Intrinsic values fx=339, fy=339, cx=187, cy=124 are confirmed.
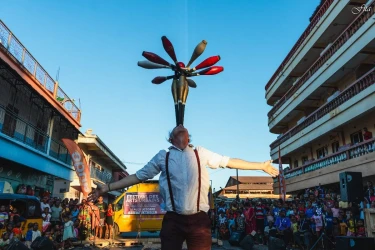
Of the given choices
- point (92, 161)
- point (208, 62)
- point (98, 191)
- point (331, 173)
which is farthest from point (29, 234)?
point (92, 161)

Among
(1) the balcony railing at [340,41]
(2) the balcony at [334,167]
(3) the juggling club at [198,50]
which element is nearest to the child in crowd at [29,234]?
(3) the juggling club at [198,50]

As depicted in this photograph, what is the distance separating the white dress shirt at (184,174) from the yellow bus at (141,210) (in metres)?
10.3

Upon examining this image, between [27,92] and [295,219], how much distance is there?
12.9 m

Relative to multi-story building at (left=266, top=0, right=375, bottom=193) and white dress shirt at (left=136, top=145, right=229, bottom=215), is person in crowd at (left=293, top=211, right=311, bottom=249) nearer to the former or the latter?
multi-story building at (left=266, top=0, right=375, bottom=193)

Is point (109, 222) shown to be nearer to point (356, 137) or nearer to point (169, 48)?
point (169, 48)

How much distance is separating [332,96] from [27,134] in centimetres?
1657

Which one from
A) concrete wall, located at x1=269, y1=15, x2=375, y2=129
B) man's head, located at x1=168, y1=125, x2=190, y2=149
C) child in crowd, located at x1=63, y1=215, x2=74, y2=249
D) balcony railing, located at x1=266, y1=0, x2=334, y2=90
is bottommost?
child in crowd, located at x1=63, y1=215, x2=74, y2=249

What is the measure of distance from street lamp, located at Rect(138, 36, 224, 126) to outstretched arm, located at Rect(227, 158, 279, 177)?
146 inches

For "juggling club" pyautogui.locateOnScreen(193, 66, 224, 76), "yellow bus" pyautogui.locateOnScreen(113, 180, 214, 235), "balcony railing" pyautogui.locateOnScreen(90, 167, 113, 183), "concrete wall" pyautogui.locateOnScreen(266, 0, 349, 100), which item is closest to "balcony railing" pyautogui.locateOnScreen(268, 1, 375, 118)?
"concrete wall" pyautogui.locateOnScreen(266, 0, 349, 100)

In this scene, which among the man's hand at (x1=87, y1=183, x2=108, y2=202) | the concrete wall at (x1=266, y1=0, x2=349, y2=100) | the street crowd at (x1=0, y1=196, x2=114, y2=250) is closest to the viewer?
the man's hand at (x1=87, y1=183, x2=108, y2=202)

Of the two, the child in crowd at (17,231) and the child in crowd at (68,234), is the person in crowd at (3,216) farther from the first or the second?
the child in crowd at (68,234)

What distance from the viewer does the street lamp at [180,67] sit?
287 inches

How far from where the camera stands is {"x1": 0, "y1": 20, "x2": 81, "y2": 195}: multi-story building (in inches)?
517

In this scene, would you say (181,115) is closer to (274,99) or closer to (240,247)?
(240,247)
